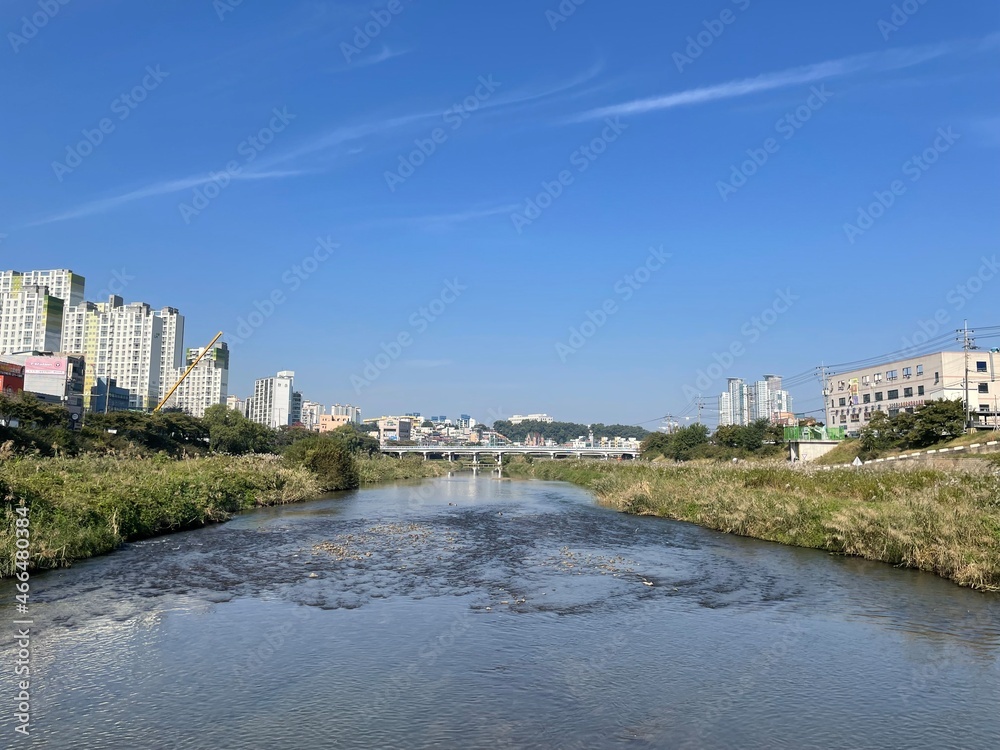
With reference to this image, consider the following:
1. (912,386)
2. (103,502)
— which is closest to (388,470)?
(103,502)

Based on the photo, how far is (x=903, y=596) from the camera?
16469mm

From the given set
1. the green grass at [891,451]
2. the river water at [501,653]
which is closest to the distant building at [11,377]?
the river water at [501,653]

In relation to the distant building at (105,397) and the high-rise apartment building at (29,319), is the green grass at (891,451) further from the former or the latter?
the high-rise apartment building at (29,319)

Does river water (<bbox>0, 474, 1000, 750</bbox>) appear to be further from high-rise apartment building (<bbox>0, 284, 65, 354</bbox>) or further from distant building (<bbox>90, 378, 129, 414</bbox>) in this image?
high-rise apartment building (<bbox>0, 284, 65, 354</bbox>)

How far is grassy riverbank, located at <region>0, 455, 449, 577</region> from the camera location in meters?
18.7

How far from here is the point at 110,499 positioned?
77.0 feet

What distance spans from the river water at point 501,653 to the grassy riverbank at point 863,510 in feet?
2.68

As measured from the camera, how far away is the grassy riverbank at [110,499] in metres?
18.7

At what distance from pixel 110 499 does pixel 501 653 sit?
676 inches

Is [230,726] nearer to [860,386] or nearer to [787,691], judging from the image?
[787,691]

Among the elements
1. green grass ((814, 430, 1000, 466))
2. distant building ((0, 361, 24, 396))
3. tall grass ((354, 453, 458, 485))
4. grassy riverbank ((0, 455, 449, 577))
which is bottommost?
tall grass ((354, 453, 458, 485))

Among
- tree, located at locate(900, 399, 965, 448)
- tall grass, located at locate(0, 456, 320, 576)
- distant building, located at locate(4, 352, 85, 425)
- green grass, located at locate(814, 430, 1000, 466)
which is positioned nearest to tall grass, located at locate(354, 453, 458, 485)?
tall grass, located at locate(0, 456, 320, 576)

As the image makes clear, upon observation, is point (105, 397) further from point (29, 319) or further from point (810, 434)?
point (810, 434)

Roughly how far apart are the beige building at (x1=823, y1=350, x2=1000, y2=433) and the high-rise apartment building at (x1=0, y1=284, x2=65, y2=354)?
183943 mm
